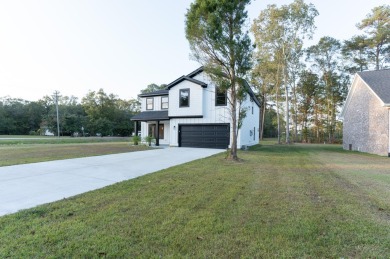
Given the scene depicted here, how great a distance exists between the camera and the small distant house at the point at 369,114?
1287cm

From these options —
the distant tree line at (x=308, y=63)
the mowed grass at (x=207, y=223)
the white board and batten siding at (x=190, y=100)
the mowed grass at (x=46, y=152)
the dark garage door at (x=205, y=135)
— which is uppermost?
the distant tree line at (x=308, y=63)

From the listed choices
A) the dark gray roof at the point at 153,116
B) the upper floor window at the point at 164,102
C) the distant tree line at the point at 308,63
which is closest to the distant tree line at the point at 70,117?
the dark gray roof at the point at 153,116

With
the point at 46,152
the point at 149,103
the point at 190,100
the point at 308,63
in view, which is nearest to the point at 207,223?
the point at 46,152

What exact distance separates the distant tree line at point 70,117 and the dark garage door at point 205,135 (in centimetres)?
3239

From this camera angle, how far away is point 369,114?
14539mm

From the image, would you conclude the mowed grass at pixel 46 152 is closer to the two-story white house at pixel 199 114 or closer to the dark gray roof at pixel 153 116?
the dark gray roof at pixel 153 116

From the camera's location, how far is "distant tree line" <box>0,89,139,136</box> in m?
42.7

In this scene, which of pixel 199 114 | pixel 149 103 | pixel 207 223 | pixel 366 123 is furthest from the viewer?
pixel 149 103

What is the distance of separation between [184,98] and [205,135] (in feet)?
11.2

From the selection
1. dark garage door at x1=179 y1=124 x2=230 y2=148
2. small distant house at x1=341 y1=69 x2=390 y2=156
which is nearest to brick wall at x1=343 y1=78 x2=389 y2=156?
small distant house at x1=341 y1=69 x2=390 y2=156

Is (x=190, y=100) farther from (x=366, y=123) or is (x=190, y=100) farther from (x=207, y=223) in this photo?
(x=207, y=223)

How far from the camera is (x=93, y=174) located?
21.1 ft

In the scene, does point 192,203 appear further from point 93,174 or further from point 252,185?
point 93,174

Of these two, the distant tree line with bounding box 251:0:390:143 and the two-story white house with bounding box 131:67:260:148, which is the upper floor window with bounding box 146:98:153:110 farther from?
the distant tree line with bounding box 251:0:390:143
